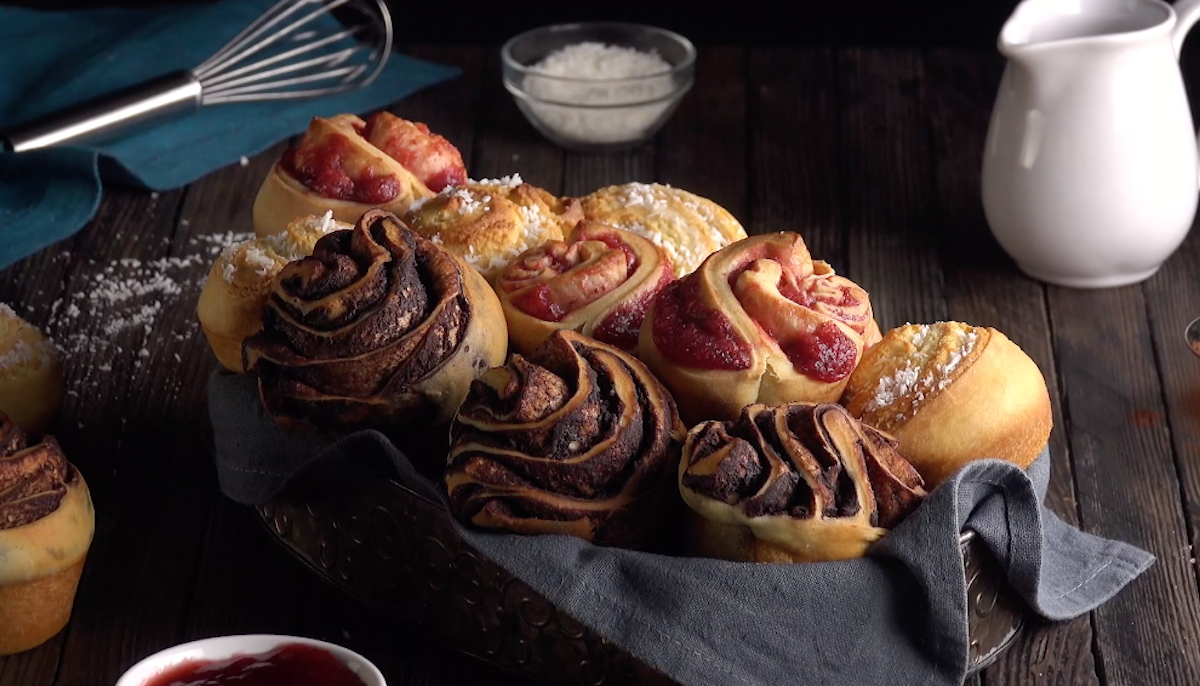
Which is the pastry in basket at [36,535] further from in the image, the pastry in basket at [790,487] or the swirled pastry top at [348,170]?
the pastry in basket at [790,487]

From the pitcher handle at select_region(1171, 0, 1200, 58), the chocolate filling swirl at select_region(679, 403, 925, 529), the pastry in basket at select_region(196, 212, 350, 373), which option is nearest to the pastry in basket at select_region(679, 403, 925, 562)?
the chocolate filling swirl at select_region(679, 403, 925, 529)

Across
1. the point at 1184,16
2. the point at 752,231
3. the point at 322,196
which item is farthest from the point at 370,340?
the point at 1184,16

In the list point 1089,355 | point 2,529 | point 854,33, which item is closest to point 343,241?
point 2,529

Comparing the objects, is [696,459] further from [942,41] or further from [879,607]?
[942,41]

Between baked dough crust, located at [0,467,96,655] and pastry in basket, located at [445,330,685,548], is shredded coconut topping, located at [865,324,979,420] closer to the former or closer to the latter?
pastry in basket, located at [445,330,685,548]

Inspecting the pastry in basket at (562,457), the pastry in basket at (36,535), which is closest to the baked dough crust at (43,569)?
the pastry in basket at (36,535)

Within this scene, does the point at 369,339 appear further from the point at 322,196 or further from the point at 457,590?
the point at 322,196
